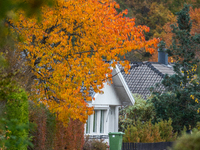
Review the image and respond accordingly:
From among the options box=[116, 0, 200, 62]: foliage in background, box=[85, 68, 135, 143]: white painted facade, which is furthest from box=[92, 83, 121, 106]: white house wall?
box=[116, 0, 200, 62]: foliage in background

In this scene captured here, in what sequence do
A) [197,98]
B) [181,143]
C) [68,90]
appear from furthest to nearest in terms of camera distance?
[197,98] < [68,90] < [181,143]

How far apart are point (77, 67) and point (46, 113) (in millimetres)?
1718

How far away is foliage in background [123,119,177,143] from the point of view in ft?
68.4

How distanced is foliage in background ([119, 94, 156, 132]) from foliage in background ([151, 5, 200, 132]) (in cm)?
262

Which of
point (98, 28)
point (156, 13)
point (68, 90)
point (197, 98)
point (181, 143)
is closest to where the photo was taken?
point (181, 143)

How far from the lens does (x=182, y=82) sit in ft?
73.8

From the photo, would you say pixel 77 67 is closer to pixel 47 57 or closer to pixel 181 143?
pixel 47 57

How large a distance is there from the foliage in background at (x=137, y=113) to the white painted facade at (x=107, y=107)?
6.90 feet

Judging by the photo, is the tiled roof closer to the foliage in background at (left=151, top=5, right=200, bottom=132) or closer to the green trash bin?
the foliage in background at (left=151, top=5, right=200, bottom=132)

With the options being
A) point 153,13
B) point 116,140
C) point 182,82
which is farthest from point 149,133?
point 153,13

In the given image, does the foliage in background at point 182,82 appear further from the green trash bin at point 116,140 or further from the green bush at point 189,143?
the green bush at point 189,143

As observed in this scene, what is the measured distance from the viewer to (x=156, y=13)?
4903 centimetres

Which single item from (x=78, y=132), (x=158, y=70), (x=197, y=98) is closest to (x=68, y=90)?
(x=78, y=132)

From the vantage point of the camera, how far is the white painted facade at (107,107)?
69.7 ft
